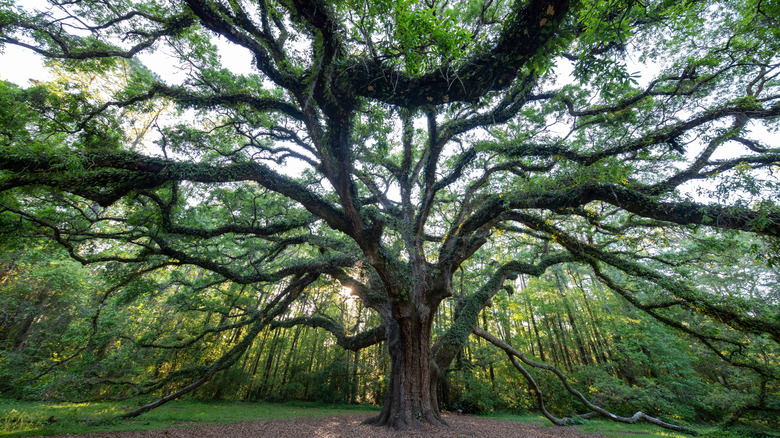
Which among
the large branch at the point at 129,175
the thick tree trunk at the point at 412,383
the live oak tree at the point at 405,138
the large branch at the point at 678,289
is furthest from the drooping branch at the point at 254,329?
the large branch at the point at 678,289

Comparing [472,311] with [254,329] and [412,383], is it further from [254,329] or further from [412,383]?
[254,329]

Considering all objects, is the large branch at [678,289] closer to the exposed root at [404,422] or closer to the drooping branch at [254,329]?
the exposed root at [404,422]

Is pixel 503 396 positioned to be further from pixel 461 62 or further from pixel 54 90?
pixel 54 90

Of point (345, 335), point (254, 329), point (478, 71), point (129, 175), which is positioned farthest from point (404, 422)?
point (129, 175)

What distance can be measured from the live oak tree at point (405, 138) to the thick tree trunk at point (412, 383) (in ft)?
0.13

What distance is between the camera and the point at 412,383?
6.10 meters

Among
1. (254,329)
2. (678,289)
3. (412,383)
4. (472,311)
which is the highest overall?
(472,311)

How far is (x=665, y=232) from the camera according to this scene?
16.9 ft

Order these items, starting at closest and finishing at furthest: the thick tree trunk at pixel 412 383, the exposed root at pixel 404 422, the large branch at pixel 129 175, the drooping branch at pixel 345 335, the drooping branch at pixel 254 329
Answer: the large branch at pixel 129 175
the exposed root at pixel 404 422
the thick tree trunk at pixel 412 383
the drooping branch at pixel 254 329
the drooping branch at pixel 345 335

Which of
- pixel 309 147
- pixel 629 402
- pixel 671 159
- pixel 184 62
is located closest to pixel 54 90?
pixel 184 62

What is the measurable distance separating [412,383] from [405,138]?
5991 millimetres

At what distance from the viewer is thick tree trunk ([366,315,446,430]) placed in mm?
5867

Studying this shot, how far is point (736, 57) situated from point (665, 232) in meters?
3.14

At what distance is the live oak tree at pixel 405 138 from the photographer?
2863 mm
